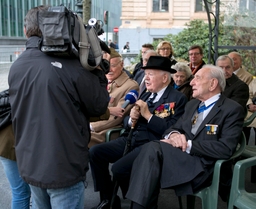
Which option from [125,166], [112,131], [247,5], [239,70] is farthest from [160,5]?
[125,166]

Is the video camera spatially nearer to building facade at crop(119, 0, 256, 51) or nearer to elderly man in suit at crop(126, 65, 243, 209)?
elderly man in suit at crop(126, 65, 243, 209)

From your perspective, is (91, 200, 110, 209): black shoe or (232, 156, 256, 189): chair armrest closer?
(232, 156, 256, 189): chair armrest

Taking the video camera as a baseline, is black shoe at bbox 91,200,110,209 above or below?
below

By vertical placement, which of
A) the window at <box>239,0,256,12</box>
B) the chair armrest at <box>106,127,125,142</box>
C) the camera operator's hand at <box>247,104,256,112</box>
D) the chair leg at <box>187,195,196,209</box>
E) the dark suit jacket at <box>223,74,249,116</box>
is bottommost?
the chair leg at <box>187,195,196,209</box>

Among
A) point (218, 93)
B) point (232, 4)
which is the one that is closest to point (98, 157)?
point (218, 93)

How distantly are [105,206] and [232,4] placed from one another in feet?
16.5

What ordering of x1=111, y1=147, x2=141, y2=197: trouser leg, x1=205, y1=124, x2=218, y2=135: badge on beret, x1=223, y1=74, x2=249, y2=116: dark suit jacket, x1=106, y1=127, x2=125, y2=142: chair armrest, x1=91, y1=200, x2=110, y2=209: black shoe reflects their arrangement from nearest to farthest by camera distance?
x1=205, y1=124, x2=218, y2=135: badge on beret < x1=111, y1=147, x2=141, y2=197: trouser leg < x1=91, y1=200, x2=110, y2=209: black shoe < x1=106, y1=127, x2=125, y2=142: chair armrest < x1=223, y1=74, x2=249, y2=116: dark suit jacket

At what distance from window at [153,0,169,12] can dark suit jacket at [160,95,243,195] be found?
2430 cm

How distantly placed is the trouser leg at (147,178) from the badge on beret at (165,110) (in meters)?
0.61

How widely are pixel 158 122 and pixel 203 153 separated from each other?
662 millimetres

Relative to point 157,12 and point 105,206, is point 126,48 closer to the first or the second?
point 157,12

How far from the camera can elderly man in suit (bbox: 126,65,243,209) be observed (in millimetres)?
3012

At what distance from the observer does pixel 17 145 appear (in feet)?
7.41

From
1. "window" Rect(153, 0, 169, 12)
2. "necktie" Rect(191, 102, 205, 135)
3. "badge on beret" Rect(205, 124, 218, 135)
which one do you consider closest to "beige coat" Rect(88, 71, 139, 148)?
"necktie" Rect(191, 102, 205, 135)
